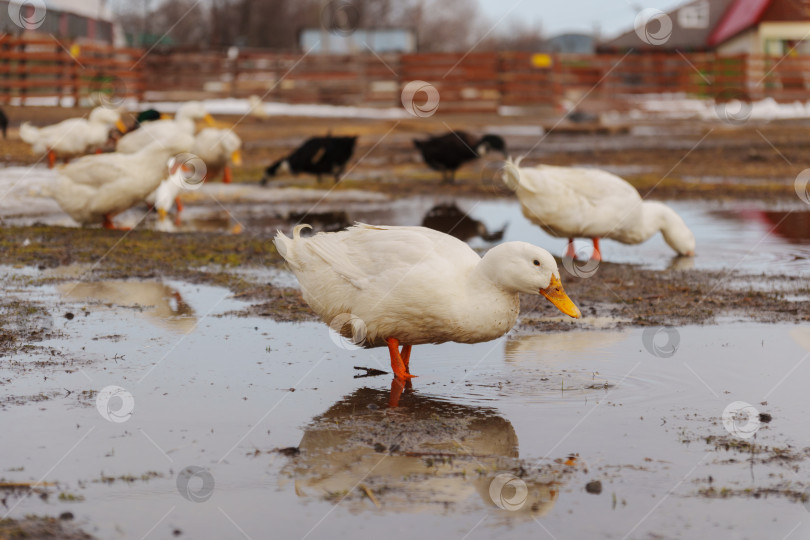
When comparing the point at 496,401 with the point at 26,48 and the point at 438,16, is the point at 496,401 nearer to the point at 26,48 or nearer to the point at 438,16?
the point at 26,48

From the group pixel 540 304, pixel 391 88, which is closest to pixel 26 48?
pixel 391 88

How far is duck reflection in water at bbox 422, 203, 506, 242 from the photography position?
11.9m

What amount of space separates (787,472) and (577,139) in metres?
24.4

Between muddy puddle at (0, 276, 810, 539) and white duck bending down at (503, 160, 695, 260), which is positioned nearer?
muddy puddle at (0, 276, 810, 539)

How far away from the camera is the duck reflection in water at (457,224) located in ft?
38.9

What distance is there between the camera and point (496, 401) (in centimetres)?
546

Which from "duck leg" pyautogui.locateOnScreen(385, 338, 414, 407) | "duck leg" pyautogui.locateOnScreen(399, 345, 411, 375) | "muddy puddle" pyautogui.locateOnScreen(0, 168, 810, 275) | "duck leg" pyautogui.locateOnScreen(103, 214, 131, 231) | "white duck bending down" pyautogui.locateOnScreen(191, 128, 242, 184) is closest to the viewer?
"duck leg" pyautogui.locateOnScreen(385, 338, 414, 407)
